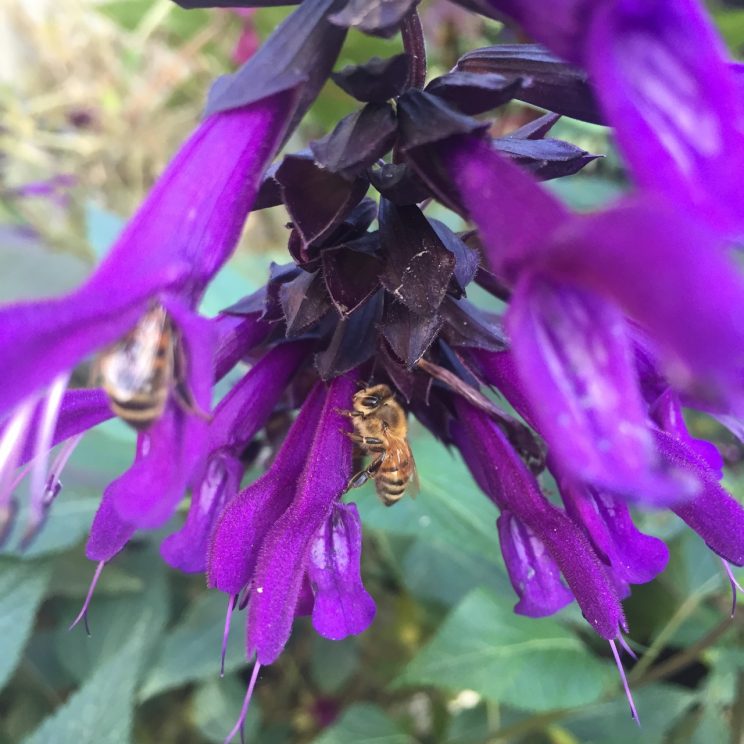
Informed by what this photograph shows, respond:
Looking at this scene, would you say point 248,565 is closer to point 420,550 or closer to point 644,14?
point 644,14

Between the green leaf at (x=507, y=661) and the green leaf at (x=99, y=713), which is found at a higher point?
the green leaf at (x=99, y=713)

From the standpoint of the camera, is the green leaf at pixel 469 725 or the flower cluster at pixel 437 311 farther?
the green leaf at pixel 469 725

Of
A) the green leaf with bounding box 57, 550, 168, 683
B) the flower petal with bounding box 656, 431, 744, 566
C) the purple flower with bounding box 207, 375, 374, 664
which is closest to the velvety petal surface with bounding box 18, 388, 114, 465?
the purple flower with bounding box 207, 375, 374, 664

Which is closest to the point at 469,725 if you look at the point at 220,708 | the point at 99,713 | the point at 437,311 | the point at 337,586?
the point at 220,708

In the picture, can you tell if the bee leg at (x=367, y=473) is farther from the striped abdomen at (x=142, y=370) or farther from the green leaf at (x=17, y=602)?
the green leaf at (x=17, y=602)

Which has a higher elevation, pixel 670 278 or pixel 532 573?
pixel 670 278

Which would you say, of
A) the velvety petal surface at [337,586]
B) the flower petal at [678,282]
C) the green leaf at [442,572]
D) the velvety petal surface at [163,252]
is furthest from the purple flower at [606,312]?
the green leaf at [442,572]

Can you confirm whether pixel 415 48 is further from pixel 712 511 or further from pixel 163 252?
pixel 712 511
